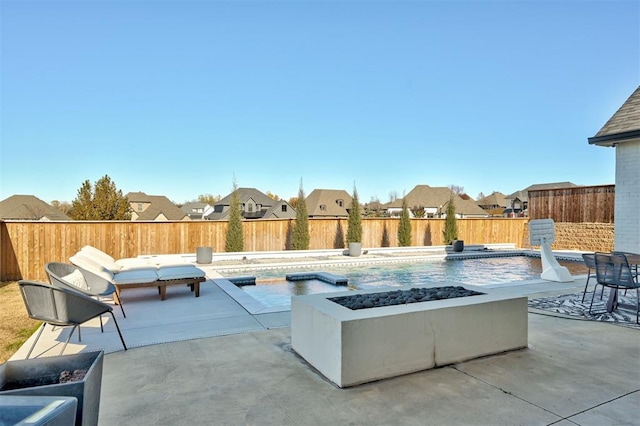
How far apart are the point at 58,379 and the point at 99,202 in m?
15.2

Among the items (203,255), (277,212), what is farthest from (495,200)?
(203,255)

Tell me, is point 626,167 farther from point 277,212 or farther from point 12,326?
point 277,212

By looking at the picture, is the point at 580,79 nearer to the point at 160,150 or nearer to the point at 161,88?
the point at 161,88

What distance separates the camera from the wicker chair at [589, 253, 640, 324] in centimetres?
485

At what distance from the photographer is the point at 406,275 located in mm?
10414

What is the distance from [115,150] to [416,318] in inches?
828

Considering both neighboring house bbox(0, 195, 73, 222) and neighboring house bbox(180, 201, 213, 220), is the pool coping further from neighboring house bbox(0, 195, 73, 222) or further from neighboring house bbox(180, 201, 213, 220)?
neighboring house bbox(180, 201, 213, 220)

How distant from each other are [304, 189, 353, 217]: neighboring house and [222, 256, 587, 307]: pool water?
2450 cm

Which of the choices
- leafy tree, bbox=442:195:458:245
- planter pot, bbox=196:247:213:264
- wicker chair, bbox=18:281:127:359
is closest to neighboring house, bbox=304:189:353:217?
leafy tree, bbox=442:195:458:245

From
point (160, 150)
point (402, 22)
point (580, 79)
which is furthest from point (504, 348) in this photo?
point (160, 150)

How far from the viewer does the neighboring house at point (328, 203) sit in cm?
3778

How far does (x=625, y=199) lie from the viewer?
8.18 metres

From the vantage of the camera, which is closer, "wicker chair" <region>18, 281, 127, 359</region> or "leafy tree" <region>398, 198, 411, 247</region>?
"wicker chair" <region>18, 281, 127, 359</region>

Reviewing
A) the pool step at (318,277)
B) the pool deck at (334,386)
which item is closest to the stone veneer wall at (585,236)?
the pool step at (318,277)
